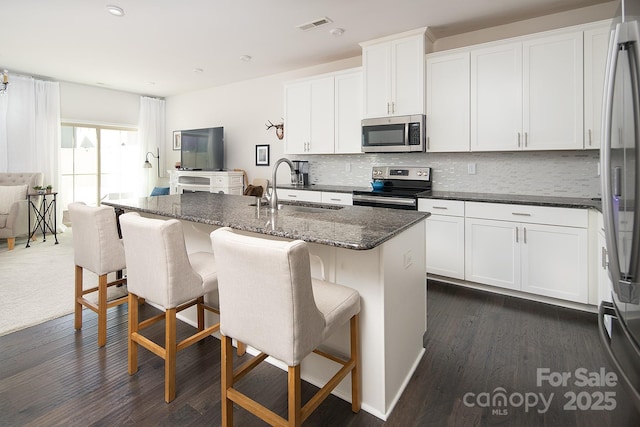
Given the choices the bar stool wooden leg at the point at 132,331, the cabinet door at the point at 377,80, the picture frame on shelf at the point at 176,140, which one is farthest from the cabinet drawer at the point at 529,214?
the picture frame on shelf at the point at 176,140

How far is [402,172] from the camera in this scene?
4.23m

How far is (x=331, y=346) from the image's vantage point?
6.10 ft

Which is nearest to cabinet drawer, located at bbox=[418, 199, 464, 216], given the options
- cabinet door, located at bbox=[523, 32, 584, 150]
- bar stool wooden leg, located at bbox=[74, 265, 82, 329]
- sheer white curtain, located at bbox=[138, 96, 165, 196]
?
cabinet door, located at bbox=[523, 32, 584, 150]

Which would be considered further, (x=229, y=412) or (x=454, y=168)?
(x=454, y=168)

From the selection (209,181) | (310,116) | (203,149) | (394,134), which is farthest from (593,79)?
(203,149)

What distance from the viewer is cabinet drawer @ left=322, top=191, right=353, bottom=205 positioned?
13.5ft

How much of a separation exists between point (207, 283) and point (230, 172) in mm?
4065

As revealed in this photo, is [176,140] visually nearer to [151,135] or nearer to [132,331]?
[151,135]

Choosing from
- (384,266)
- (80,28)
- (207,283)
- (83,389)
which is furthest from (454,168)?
(80,28)

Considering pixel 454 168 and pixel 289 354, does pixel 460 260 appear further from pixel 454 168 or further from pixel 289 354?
pixel 289 354

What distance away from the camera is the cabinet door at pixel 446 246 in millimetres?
3373

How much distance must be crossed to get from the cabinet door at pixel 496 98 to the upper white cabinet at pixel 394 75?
1.80ft

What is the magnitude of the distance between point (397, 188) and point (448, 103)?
1.13m

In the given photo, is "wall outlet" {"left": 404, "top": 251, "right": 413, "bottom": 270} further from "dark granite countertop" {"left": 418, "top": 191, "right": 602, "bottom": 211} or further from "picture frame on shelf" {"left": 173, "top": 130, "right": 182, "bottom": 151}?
"picture frame on shelf" {"left": 173, "top": 130, "right": 182, "bottom": 151}
